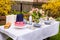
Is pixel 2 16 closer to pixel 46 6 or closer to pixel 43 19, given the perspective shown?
pixel 46 6

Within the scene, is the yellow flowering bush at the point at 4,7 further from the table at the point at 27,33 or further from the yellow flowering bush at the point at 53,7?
the table at the point at 27,33

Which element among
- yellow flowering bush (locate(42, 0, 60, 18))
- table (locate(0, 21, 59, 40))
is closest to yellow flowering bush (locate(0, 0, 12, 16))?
yellow flowering bush (locate(42, 0, 60, 18))

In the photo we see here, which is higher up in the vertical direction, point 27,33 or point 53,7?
point 53,7

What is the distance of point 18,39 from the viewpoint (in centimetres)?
243

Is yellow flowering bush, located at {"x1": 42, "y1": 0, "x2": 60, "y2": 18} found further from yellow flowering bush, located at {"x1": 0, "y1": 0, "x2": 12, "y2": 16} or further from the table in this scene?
the table

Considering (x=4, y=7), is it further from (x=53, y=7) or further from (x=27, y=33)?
(x=27, y=33)

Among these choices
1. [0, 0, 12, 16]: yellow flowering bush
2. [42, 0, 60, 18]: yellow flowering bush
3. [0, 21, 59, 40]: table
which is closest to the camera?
[0, 21, 59, 40]: table

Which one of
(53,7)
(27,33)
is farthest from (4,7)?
(27,33)

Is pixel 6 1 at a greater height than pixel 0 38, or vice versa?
pixel 6 1

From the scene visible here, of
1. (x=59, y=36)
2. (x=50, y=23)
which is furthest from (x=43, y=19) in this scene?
(x=59, y=36)

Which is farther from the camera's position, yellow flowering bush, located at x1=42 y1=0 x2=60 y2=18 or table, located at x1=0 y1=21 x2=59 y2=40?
yellow flowering bush, located at x1=42 y1=0 x2=60 y2=18

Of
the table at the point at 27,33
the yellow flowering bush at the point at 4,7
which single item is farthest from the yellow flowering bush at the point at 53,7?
the table at the point at 27,33

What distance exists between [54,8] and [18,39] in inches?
164

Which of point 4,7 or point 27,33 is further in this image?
point 4,7
